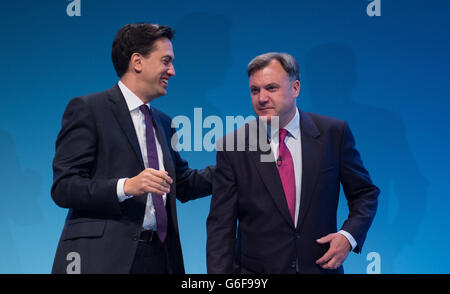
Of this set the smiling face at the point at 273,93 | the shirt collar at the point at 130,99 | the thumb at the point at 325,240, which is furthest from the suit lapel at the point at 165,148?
the thumb at the point at 325,240

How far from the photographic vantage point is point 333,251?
77.5 inches

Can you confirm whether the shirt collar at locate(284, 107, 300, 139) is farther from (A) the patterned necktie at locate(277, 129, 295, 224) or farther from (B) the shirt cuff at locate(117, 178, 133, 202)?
(B) the shirt cuff at locate(117, 178, 133, 202)

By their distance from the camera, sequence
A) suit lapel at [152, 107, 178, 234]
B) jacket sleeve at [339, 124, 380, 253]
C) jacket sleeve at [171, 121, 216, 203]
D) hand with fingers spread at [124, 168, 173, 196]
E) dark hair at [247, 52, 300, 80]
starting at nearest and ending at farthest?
hand with fingers spread at [124, 168, 173, 196]
jacket sleeve at [339, 124, 380, 253]
dark hair at [247, 52, 300, 80]
suit lapel at [152, 107, 178, 234]
jacket sleeve at [171, 121, 216, 203]

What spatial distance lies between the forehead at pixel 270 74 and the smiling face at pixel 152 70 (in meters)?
0.47

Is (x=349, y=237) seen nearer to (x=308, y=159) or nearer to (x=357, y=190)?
(x=357, y=190)

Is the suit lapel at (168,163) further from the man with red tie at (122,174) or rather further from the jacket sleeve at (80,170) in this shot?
the jacket sleeve at (80,170)

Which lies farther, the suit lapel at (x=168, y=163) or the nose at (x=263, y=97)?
the suit lapel at (x=168, y=163)

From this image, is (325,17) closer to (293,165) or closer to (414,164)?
(414,164)

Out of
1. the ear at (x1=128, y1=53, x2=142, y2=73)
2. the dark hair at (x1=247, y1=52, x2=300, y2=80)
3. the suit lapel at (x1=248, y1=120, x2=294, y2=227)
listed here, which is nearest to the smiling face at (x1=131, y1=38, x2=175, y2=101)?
the ear at (x1=128, y1=53, x2=142, y2=73)

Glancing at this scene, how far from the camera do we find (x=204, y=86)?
3.03 metres

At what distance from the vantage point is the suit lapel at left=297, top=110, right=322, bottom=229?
6.61 ft

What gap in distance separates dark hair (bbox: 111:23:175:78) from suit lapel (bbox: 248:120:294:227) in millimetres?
751

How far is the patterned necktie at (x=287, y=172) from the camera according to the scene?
203cm

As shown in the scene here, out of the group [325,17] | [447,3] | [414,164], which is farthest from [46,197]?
[447,3]
